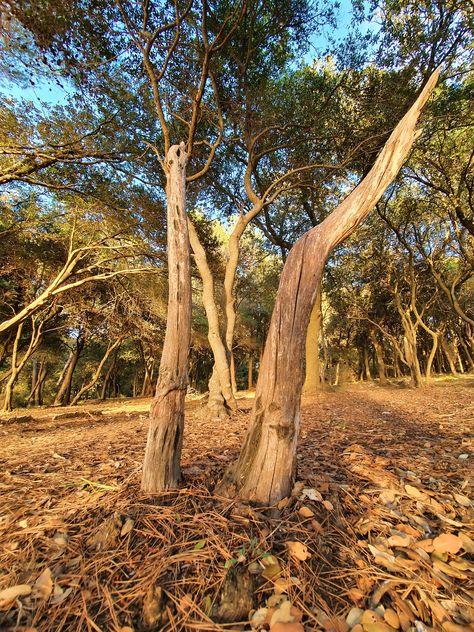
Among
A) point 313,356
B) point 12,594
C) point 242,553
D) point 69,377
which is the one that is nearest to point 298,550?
point 242,553

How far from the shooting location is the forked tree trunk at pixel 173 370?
6.39 ft

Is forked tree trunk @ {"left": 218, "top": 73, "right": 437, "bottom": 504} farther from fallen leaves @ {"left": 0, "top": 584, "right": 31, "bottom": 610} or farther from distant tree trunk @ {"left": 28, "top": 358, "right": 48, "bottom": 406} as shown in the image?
distant tree trunk @ {"left": 28, "top": 358, "right": 48, "bottom": 406}

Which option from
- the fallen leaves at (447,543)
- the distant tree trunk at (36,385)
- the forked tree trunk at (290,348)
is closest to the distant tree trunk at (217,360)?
the forked tree trunk at (290,348)

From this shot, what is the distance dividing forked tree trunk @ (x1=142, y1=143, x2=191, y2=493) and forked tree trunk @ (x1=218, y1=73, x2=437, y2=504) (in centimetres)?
43

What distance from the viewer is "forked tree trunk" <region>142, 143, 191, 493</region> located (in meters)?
1.95

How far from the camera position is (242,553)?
1.36m

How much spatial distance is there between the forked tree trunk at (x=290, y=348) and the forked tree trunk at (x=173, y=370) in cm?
43

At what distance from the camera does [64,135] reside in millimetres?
6582

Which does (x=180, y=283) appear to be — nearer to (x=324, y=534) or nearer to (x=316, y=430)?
(x=324, y=534)

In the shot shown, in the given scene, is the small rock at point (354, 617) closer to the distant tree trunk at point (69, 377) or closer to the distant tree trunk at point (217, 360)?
the distant tree trunk at point (217, 360)

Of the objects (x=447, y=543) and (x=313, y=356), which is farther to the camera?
(x=313, y=356)

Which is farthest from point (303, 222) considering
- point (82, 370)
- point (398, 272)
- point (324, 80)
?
point (82, 370)

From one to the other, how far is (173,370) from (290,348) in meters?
0.87

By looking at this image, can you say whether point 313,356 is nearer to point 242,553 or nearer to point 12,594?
point 242,553
